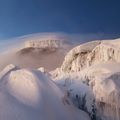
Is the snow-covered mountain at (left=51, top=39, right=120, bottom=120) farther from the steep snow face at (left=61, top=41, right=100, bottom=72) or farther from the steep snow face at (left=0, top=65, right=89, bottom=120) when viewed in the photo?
the steep snow face at (left=0, top=65, right=89, bottom=120)

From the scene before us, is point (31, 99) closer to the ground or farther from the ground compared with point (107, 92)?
farther from the ground

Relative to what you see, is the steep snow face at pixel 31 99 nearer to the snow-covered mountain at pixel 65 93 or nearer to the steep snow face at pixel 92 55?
the snow-covered mountain at pixel 65 93

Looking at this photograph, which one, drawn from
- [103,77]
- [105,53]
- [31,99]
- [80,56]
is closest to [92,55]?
[80,56]

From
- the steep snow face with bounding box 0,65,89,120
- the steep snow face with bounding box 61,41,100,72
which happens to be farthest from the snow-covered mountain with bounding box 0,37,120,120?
the steep snow face with bounding box 61,41,100,72

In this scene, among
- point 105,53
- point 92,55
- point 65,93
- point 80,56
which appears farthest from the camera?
point 80,56

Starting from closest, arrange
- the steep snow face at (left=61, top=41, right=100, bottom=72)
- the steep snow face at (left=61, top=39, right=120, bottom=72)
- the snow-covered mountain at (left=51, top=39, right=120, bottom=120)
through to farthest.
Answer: the snow-covered mountain at (left=51, top=39, right=120, bottom=120) < the steep snow face at (left=61, top=39, right=120, bottom=72) < the steep snow face at (left=61, top=41, right=100, bottom=72)

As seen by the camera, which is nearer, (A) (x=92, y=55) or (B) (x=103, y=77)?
(B) (x=103, y=77)

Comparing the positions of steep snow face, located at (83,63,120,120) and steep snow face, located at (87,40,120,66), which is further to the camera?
steep snow face, located at (87,40,120,66)

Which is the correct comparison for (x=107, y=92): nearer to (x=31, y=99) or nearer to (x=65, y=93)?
(x=65, y=93)

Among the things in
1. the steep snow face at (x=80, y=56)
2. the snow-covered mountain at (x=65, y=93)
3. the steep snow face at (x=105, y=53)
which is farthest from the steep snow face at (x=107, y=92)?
the steep snow face at (x=80, y=56)
